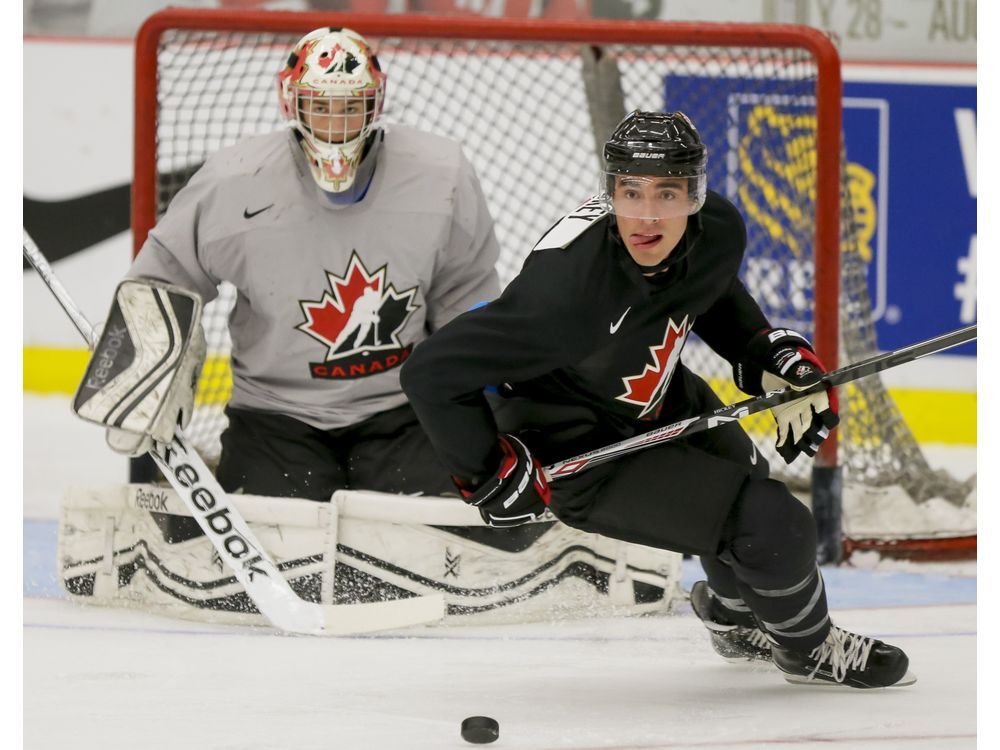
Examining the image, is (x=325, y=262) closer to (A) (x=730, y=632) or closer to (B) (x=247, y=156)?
(B) (x=247, y=156)

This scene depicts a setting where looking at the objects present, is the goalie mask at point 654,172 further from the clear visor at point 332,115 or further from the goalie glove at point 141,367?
the goalie glove at point 141,367

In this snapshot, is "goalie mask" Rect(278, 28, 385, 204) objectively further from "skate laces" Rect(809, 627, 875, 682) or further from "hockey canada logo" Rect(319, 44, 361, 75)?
"skate laces" Rect(809, 627, 875, 682)

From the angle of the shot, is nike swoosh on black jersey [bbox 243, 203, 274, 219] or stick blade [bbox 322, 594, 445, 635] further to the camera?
nike swoosh on black jersey [bbox 243, 203, 274, 219]

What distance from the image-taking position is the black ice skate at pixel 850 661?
2.07 metres

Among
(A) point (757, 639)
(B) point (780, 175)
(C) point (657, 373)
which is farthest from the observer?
(B) point (780, 175)

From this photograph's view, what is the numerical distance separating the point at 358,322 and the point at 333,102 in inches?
16.3

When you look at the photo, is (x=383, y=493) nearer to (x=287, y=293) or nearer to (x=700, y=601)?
(x=287, y=293)

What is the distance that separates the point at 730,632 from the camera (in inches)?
88.8

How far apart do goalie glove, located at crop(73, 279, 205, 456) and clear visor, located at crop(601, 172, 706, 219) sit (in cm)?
101

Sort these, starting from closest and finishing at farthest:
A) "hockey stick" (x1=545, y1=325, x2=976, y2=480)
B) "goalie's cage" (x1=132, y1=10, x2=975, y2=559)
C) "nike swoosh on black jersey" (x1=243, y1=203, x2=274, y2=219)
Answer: "hockey stick" (x1=545, y1=325, x2=976, y2=480)
"nike swoosh on black jersey" (x1=243, y1=203, x2=274, y2=219)
"goalie's cage" (x1=132, y1=10, x2=975, y2=559)

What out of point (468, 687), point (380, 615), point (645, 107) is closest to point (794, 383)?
point (468, 687)

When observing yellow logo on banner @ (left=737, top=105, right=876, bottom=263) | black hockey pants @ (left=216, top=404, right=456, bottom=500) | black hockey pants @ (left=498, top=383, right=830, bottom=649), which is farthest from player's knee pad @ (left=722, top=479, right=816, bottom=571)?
yellow logo on banner @ (left=737, top=105, right=876, bottom=263)

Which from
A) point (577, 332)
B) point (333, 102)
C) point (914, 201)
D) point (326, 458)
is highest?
point (333, 102)

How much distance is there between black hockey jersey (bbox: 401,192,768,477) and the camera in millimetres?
1889
